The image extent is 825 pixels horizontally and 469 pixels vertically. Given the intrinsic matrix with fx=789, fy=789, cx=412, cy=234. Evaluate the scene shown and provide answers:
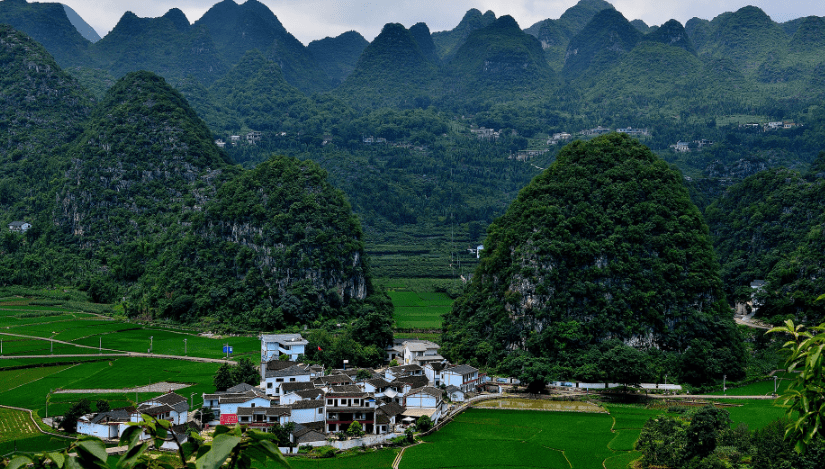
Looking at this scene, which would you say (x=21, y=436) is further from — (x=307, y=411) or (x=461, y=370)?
(x=461, y=370)

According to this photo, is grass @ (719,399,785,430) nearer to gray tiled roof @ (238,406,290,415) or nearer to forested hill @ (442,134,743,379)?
forested hill @ (442,134,743,379)

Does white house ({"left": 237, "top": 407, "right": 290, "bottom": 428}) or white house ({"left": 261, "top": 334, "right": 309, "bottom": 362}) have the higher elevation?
white house ({"left": 261, "top": 334, "right": 309, "bottom": 362})

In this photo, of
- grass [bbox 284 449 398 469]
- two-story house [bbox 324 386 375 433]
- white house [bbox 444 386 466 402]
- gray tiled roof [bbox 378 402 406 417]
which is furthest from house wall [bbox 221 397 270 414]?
white house [bbox 444 386 466 402]

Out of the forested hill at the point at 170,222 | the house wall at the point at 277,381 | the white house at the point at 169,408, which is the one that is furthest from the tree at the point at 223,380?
the forested hill at the point at 170,222

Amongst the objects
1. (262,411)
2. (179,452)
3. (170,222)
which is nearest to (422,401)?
(262,411)

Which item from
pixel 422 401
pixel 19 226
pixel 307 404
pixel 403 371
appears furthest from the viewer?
pixel 19 226
